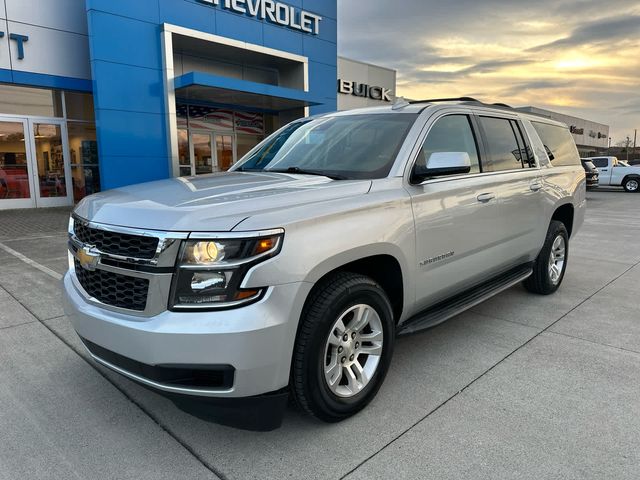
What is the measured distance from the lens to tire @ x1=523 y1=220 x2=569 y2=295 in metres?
5.14

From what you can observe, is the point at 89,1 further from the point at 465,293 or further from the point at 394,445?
the point at 394,445

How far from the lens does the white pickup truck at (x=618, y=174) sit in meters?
24.3

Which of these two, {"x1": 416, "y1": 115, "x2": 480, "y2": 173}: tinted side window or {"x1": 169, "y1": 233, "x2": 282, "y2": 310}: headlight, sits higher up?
{"x1": 416, "y1": 115, "x2": 480, "y2": 173}: tinted side window

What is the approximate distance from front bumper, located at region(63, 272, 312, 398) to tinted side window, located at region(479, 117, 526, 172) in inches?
100

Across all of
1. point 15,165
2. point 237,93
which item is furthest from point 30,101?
point 237,93

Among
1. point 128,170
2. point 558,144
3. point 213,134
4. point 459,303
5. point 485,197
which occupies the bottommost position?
point 459,303

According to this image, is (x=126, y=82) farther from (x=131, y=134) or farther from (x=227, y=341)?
(x=227, y=341)

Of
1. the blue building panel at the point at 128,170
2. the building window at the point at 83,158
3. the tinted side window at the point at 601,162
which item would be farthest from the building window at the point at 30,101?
the tinted side window at the point at 601,162

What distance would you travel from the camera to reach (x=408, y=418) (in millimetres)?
2918

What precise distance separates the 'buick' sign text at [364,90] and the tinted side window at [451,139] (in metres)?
18.9

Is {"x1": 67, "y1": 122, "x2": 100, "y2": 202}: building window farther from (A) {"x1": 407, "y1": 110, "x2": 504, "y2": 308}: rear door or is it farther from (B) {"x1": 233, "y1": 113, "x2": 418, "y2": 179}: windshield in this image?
(A) {"x1": 407, "y1": 110, "x2": 504, "y2": 308}: rear door

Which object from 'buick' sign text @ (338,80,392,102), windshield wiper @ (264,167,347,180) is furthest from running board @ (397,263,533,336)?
'buick' sign text @ (338,80,392,102)

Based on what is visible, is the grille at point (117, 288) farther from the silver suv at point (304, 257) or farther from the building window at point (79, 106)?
the building window at point (79, 106)

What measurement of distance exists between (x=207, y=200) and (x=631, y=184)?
89.9 feet
